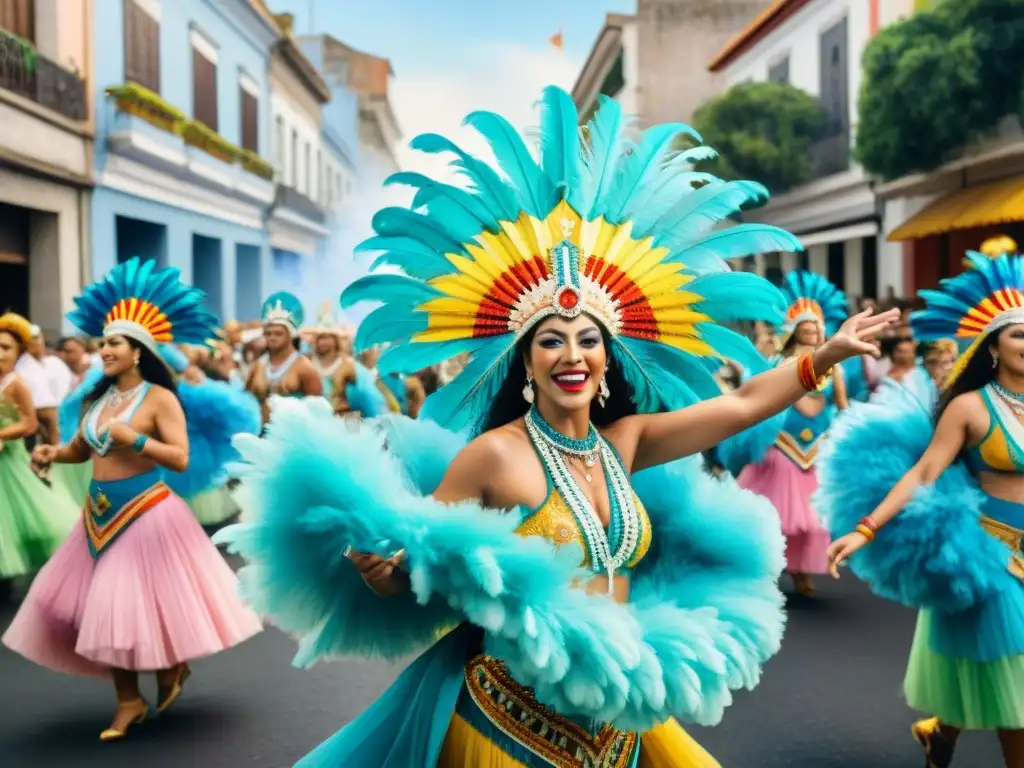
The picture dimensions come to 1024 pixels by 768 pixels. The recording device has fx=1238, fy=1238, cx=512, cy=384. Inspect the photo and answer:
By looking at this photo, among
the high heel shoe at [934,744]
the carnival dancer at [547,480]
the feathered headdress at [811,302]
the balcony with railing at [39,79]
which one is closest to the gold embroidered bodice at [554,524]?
the carnival dancer at [547,480]

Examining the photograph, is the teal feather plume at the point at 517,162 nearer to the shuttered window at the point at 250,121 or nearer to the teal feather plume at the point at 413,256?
the teal feather plume at the point at 413,256

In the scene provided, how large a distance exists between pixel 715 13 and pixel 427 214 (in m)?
44.4

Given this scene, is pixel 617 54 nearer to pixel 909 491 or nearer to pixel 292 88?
pixel 292 88

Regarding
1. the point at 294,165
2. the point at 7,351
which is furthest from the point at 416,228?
the point at 294,165

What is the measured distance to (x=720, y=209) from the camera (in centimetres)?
365

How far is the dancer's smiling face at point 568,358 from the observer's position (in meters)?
3.41

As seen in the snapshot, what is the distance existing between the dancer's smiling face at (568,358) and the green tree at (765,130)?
2677 cm

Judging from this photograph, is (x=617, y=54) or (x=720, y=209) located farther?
(x=617, y=54)

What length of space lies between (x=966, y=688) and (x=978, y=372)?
4.26 ft

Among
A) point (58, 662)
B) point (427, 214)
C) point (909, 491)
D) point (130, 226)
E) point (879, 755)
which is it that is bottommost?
point (879, 755)

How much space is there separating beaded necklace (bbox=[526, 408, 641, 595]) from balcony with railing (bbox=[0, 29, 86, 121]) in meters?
13.4

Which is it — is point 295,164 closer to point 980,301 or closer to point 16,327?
point 16,327

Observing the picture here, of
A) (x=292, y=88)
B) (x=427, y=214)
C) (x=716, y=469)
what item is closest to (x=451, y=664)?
(x=427, y=214)

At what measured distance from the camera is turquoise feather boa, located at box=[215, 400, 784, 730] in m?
2.97
